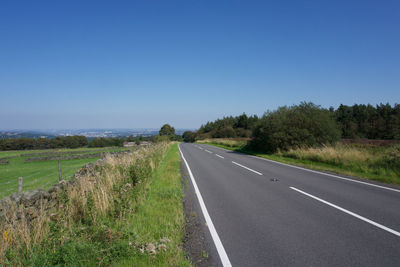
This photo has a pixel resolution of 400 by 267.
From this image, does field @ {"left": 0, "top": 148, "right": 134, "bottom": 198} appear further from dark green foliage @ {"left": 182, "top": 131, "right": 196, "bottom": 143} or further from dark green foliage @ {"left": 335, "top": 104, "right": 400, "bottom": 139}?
dark green foliage @ {"left": 182, "top": 131, "right": 196, "bottom": 143}

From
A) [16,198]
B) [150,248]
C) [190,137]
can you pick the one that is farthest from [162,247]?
[190,137]

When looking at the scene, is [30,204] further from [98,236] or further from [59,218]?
[98,236]

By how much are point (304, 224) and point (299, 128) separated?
18.9 metres

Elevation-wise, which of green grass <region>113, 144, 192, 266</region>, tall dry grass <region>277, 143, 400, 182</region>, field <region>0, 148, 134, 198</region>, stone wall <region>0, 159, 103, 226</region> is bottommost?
field <region>0, 148, 134, 198</region>

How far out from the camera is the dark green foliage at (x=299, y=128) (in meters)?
21.2

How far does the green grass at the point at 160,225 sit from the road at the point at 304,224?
0.69m

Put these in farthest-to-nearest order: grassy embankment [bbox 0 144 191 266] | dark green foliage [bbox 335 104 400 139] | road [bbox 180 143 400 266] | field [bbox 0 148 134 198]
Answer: dark green foliage [bbox 335 104 400 139]
field [bbox 0 148 134 198]
road [bbox 180 143 400 266]
grassy embankment [bbox 0 144 191 266]

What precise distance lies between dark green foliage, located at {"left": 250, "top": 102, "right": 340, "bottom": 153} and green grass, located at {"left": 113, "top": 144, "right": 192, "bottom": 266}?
1715cm

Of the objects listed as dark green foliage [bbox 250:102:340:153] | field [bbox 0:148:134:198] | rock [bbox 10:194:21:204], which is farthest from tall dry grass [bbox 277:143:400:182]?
field [bbox 0:148:134:198]

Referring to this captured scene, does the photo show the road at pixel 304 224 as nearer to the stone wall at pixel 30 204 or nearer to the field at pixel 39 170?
the stone wall at pixel 30 204

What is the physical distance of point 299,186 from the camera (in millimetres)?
8102

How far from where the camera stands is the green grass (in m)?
3.31

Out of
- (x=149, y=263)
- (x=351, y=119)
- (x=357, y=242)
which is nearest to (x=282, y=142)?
(x=357, y=242)

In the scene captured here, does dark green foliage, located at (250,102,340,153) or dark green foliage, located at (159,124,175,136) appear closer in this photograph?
dark green foliage, located at (250,102,340,153)
